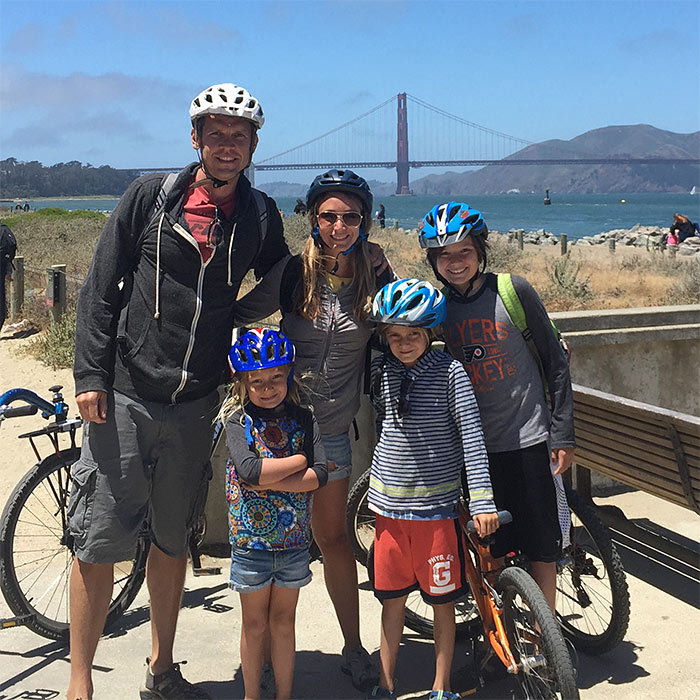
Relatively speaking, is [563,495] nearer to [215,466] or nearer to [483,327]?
[483,327]

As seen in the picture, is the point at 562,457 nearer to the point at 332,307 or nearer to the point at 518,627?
the point at 518,627

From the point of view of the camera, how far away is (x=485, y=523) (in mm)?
3006

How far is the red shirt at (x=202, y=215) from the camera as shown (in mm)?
3107

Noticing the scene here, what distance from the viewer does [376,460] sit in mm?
3252

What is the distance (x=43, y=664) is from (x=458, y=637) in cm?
174

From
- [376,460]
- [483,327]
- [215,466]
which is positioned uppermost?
[483,327]

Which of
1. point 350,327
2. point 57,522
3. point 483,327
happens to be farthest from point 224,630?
point 483,327

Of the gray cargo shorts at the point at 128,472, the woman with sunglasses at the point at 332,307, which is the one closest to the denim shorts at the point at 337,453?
the woman with sunglasses at the point at 332,307

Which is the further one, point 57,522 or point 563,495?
point 57,522

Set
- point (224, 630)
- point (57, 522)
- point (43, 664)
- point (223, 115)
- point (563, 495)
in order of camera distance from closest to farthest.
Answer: point (223, 115)
point (563, 495)
point (43, 664)
point (224, 630)
point (57, 522)

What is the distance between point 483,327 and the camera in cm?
326

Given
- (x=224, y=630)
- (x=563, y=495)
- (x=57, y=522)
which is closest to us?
(x=563, y=495)

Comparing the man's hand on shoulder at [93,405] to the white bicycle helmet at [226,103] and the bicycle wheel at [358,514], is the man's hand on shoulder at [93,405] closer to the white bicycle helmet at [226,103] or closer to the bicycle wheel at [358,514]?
the white bicycle helmet at [226,103]

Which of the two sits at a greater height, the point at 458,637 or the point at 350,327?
the point at 350,327
